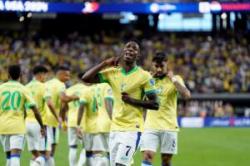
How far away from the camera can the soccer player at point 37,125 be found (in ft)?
45.3

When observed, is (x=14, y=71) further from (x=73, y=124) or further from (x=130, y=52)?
(x=73, y=124)

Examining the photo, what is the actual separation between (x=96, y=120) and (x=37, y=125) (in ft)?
4.61

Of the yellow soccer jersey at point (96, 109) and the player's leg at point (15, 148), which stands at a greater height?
the yellow soccer jersey at point (96, 109)

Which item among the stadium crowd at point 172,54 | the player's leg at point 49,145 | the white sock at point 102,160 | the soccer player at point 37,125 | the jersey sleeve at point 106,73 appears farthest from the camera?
the stadium crowd at point 172,54

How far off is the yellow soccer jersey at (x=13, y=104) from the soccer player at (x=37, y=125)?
4.64ft

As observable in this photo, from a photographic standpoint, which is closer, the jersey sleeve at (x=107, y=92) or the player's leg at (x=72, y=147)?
the jersey sleeve at (x=107, y=92)

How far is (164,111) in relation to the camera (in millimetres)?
12289

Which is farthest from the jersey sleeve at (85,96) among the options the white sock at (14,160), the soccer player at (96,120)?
the white sock at (14,160)

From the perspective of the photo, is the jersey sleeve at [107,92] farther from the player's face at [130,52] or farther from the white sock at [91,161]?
the player's face at [130,52]

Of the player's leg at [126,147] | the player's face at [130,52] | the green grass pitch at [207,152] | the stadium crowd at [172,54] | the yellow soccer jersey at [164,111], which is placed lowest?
the green grass pitch at [207,152]

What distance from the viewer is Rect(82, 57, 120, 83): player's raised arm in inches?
364

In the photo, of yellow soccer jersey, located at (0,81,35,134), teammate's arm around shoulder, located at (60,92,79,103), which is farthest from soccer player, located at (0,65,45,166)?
teammate's arm around shoulder, located at (60,92,79,103)

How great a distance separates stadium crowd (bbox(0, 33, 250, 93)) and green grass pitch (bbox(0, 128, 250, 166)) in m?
12.2

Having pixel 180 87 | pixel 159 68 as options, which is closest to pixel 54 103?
pixel 159 68
